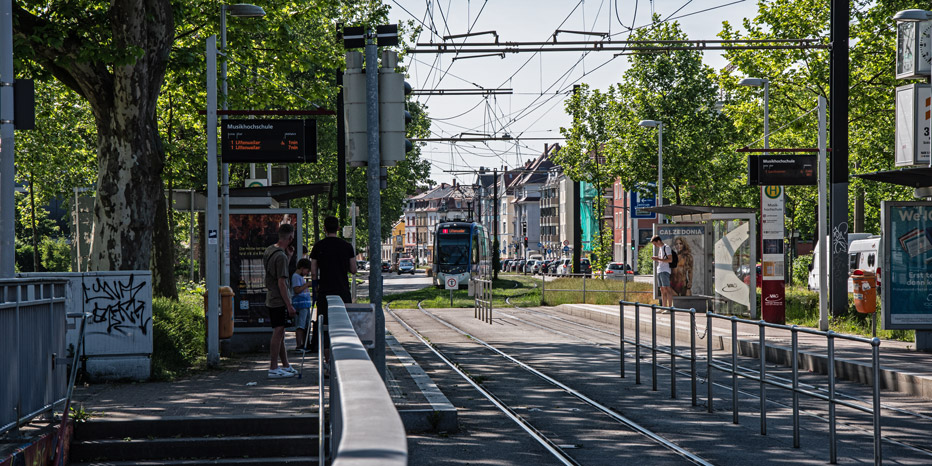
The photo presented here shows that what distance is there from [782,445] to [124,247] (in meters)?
9.88

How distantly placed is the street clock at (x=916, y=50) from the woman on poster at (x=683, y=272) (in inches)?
356

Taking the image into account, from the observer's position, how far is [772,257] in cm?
2192

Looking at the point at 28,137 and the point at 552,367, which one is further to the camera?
A: the point at 28,137

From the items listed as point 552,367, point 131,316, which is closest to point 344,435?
point 131,316

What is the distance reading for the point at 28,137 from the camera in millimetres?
36812

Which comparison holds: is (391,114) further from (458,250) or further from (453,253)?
(453,253)

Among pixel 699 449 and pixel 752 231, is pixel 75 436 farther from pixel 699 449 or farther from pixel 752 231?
pixel 752 231

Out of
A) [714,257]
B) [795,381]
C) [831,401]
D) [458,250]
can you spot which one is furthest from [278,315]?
[458,250]

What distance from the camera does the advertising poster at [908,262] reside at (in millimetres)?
15414

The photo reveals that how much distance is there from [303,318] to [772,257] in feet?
36.1

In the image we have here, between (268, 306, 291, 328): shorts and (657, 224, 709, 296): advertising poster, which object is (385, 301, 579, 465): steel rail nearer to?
(268, 306, 291, 328): shorts

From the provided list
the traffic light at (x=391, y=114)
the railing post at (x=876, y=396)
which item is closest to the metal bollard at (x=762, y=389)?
the railing post at (x=876, y=396)

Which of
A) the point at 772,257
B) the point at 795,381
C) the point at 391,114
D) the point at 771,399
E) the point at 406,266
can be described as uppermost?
the point at 391,114

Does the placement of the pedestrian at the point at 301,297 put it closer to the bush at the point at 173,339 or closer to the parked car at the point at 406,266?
the bush at the point at 173,339
